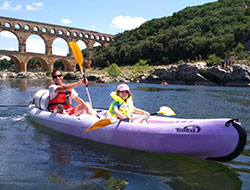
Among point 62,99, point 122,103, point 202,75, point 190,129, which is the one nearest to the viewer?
point 190,129

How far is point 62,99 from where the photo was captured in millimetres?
6594

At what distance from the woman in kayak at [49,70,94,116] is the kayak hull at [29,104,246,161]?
34.9 inches

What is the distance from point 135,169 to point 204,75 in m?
30.9

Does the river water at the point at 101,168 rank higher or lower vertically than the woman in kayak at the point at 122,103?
lower

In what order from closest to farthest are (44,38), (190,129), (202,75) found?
(190,129)
(202,75)
(44,38)

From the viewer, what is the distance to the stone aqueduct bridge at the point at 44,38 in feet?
178

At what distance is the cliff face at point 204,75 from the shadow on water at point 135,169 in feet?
93.6

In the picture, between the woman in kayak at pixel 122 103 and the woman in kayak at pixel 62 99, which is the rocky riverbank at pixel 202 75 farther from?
the woman in kayak at pixel 122 103

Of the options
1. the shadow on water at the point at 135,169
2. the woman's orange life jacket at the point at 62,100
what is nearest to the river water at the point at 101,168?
the shadow on water at the point at 135,169

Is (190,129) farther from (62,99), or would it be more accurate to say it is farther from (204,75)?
(204,75)

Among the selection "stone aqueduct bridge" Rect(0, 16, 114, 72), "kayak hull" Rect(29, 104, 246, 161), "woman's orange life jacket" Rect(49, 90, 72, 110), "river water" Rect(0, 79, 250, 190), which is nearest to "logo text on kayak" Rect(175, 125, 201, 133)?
"kayak hull" Rect(29, 104, 246, 161)

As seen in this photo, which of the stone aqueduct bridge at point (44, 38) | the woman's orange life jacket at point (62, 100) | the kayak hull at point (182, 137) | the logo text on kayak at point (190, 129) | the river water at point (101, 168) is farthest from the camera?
the stone aqueduct bridge at point (44, 38)

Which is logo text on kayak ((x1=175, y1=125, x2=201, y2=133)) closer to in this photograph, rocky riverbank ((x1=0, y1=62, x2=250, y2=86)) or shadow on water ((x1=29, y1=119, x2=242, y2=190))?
shadow on water ((x1=29, y1=119, x2=242, y2=190))

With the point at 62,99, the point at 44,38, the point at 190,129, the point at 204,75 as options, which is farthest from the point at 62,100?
the point at 44,38
